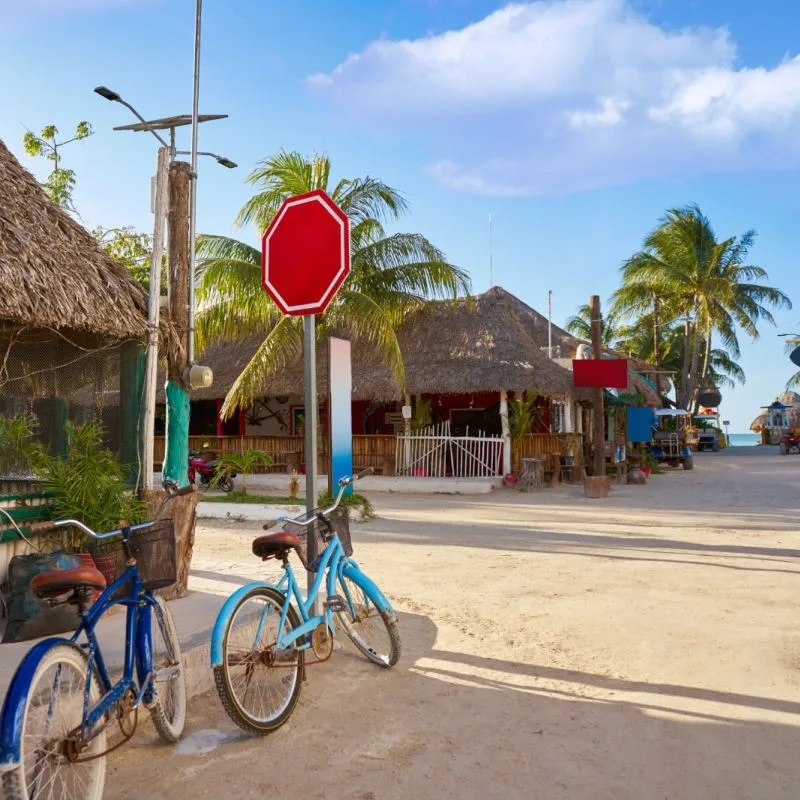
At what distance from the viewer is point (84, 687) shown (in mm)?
2674

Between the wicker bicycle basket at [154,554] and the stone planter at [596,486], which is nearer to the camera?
the wicker bicycle basket at [154,554]

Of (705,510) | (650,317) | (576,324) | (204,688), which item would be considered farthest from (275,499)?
(576,324)

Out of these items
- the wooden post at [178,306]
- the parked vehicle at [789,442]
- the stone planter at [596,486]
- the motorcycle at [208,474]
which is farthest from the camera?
the parked vehicle at [789,442]

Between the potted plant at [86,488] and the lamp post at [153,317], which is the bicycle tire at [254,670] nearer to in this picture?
the potted plant at [86,488]

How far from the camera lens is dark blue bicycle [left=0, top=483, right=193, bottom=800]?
7.73ft

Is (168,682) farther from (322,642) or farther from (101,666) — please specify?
(322,642)

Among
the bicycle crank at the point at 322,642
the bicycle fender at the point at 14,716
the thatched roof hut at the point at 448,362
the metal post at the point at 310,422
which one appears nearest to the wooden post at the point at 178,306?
the metal post at the point at 310,422

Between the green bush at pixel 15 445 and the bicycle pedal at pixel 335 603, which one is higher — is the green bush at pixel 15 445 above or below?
above

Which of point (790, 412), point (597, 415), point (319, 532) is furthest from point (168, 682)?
point (790, 412)

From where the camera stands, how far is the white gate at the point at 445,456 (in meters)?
17.6

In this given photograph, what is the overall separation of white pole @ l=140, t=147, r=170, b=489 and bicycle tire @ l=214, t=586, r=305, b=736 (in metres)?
2.49

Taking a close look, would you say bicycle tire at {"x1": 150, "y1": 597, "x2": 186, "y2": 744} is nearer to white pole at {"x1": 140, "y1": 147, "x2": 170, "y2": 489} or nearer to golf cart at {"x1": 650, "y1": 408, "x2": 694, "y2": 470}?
white pole at {"x1": 140, "y1": 147, "x2": 170, "y2": 489}

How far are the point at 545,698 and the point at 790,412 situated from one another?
2079 inches

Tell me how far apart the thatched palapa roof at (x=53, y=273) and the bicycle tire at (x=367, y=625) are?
262 centimetres
